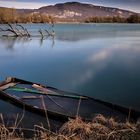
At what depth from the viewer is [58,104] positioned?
13.3m

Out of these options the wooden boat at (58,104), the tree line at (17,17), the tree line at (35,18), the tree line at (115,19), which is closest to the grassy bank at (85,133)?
the wooden boat at (58,104)

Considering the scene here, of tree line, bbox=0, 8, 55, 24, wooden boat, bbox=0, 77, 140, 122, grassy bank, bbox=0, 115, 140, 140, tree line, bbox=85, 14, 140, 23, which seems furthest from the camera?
tree line, bbox=85, 14, 140, 23

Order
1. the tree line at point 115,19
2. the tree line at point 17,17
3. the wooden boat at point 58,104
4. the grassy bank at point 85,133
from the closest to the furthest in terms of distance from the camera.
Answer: the grassy bank at point 85,133 < the wooden boat at point 58,104 < the tree line at point 17,17 < the tree line at point 115,19

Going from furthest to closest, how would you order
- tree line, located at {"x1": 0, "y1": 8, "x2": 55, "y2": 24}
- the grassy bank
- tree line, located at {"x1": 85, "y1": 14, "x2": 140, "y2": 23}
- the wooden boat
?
tree line, located at {"x1": 85, "y1": 14, "x2": 140, "y2": 23}, tree line, located at {"x1": 0, "y1": 8, "x2": 55, "y2": 24}, the wooden boat, the grassy bank

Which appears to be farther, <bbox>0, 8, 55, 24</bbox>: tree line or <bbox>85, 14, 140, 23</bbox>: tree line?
<bbox>85, 14, 140, 23</bbox>: tree line

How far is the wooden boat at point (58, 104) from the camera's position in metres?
11.6

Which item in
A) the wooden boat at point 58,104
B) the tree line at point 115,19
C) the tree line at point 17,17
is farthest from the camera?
the tree line at point 115,19

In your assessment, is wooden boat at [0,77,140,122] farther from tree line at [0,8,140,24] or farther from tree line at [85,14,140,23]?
tree line at [85,14,140,23]

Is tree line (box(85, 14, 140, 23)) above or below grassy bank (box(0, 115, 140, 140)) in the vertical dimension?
below

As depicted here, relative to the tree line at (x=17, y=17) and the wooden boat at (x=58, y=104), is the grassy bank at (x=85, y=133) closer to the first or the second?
the wooden boat at (x=58, y=104)

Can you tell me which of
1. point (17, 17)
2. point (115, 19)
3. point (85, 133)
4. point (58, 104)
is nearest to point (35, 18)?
point (17, 17)

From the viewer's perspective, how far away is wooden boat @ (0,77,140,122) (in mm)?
11555

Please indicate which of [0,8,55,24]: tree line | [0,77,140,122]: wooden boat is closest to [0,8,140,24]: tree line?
[0,8,55,24]: tree line

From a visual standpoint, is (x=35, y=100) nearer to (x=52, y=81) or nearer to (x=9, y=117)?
(x=9, y=117)
